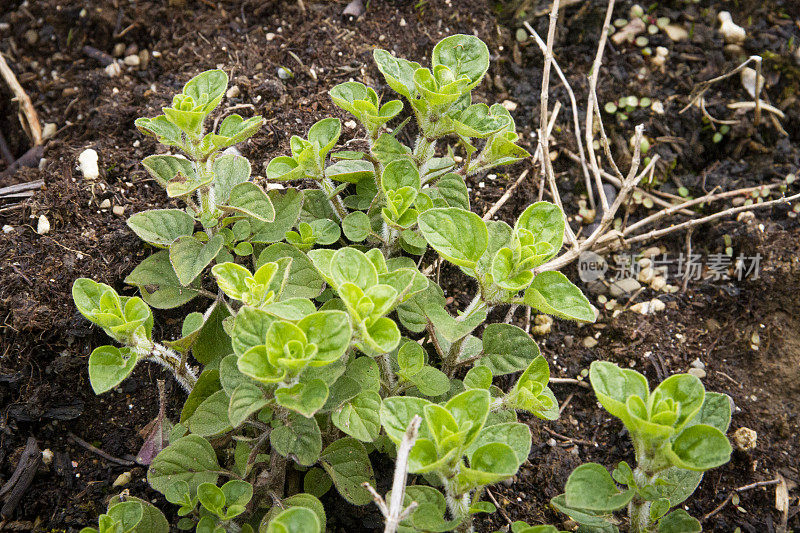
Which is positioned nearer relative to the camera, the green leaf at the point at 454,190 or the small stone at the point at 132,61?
the green leaf at the point at 454,190

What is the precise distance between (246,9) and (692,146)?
276cm

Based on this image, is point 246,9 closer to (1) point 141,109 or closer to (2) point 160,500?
(1) point 141,109

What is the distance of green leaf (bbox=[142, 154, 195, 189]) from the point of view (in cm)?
249

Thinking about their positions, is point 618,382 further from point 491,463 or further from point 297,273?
point 297,273

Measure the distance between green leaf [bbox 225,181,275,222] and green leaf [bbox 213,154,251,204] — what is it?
0.41 feet

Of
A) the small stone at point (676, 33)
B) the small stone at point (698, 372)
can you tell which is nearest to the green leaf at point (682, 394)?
the small stone at point (698, 372)

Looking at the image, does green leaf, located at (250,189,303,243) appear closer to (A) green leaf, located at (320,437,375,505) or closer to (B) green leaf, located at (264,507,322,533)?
(A) green leaf, located at (320,437,375,505)

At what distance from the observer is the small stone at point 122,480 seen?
2.50m

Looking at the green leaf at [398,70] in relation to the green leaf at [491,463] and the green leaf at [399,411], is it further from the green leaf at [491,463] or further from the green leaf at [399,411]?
the green leaf at [491,463]

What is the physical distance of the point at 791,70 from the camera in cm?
380

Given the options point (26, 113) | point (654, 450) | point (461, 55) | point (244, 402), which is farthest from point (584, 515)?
point (26, 113)

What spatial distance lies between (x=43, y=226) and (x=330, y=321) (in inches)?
66.8

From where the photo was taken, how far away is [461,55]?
2.58 metres

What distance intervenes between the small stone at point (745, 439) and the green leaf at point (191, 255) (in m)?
2.43
